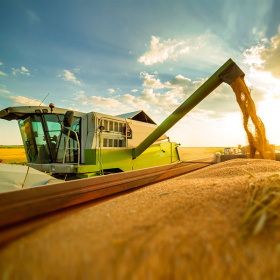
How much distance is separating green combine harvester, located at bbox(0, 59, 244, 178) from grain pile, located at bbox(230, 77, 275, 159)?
381mm

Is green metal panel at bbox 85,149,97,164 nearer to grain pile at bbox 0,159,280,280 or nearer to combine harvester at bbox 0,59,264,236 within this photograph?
combine harvester at bbox 0,59,264,236

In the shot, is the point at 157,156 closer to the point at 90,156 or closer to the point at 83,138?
the point at 90,156

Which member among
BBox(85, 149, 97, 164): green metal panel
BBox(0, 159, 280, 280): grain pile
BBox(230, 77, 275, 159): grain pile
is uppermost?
BBox(230, 77, 275, 159): grain pile

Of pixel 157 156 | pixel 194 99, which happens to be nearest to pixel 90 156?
pixel 157 156

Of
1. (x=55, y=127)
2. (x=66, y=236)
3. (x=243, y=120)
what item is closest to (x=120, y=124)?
(x=55, y=127)

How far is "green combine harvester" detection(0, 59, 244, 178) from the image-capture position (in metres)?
3.63

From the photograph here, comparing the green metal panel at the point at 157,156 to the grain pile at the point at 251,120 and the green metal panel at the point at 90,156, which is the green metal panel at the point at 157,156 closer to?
the green metal panel at the point at 90,156

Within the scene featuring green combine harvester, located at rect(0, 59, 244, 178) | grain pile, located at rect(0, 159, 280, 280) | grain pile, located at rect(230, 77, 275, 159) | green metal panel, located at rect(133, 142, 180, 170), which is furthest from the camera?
green metal panel, located at rect(133, 142, 180, 170)

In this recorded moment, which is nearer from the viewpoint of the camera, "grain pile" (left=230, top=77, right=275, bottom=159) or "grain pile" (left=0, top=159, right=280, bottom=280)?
"grain pile" (left=0, top=159, right=280, bottom=280)

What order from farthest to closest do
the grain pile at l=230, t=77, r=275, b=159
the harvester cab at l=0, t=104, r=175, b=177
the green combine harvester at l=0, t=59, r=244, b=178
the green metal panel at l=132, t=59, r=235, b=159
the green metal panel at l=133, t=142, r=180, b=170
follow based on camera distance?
the green metal panel at l=133, t=142, r=180, b=170 < the harvester cab at l=0, t=104, r=175, b=177 < the green combine harvester at l=0, t=59, r=244, b=178 < the green metal panel at l=132, t=59, r=235, b=159 < the grain pile at l=230, t=77, r=275, b=159

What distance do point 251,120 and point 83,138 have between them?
142 inches

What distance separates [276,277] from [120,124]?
4402 millimetres

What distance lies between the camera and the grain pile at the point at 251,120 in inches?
117

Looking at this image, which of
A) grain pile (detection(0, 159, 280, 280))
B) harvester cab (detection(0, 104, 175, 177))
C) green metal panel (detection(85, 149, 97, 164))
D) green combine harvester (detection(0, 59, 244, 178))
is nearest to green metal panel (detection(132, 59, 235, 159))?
green combine harvester (detection(0, 59, 244, 178))
